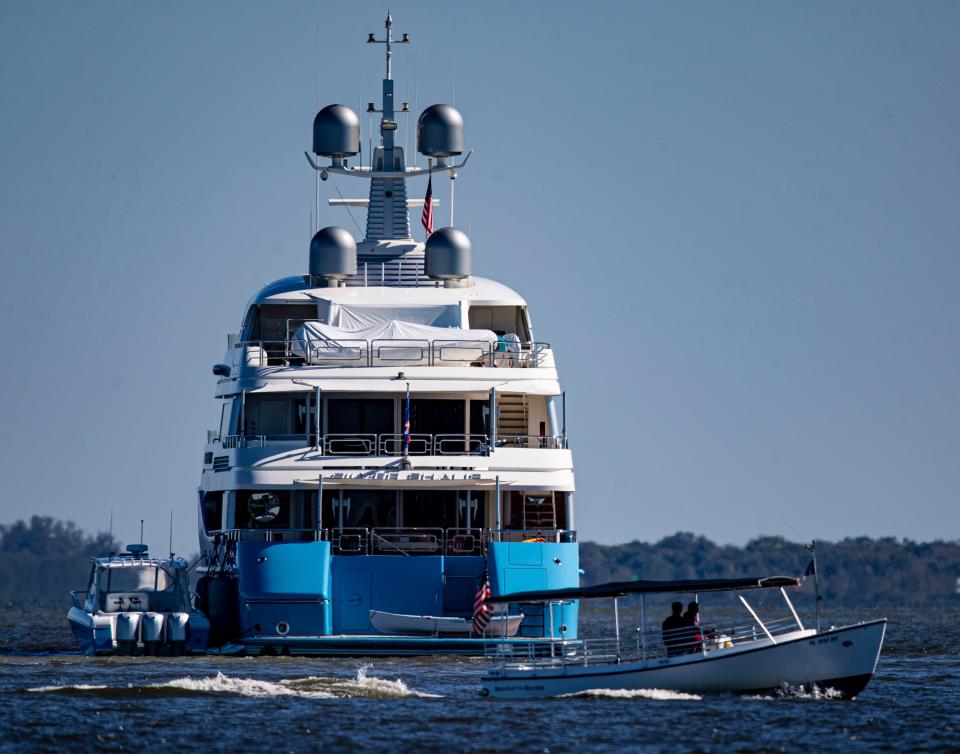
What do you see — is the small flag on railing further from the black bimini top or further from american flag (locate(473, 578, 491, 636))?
the black bimini top

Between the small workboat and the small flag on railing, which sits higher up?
the small flag on railing

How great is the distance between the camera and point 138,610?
4606cm

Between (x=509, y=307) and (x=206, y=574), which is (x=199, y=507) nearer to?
(x=206, y=574)

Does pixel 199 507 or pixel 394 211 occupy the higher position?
pixel 394 211

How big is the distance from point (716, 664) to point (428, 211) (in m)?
26.7

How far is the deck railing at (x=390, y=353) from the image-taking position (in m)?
44.9

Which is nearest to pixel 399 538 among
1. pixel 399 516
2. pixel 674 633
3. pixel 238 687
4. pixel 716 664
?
pixel 399 516

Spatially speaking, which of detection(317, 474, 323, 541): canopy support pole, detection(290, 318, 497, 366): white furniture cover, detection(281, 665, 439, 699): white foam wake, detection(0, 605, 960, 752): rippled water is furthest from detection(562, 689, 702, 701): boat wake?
detection(290, 318, 497, 366): white furniture cover

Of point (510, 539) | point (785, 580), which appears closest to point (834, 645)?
point (785, 580)

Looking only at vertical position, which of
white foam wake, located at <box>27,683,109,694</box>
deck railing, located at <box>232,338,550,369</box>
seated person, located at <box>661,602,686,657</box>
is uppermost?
deck railing, located at <box>232,338,550,369</box>

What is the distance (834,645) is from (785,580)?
4.98ft

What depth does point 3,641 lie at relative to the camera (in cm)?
5866

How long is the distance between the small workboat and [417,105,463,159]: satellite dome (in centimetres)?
1937

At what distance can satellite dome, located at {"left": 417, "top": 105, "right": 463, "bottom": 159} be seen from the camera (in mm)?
55469
